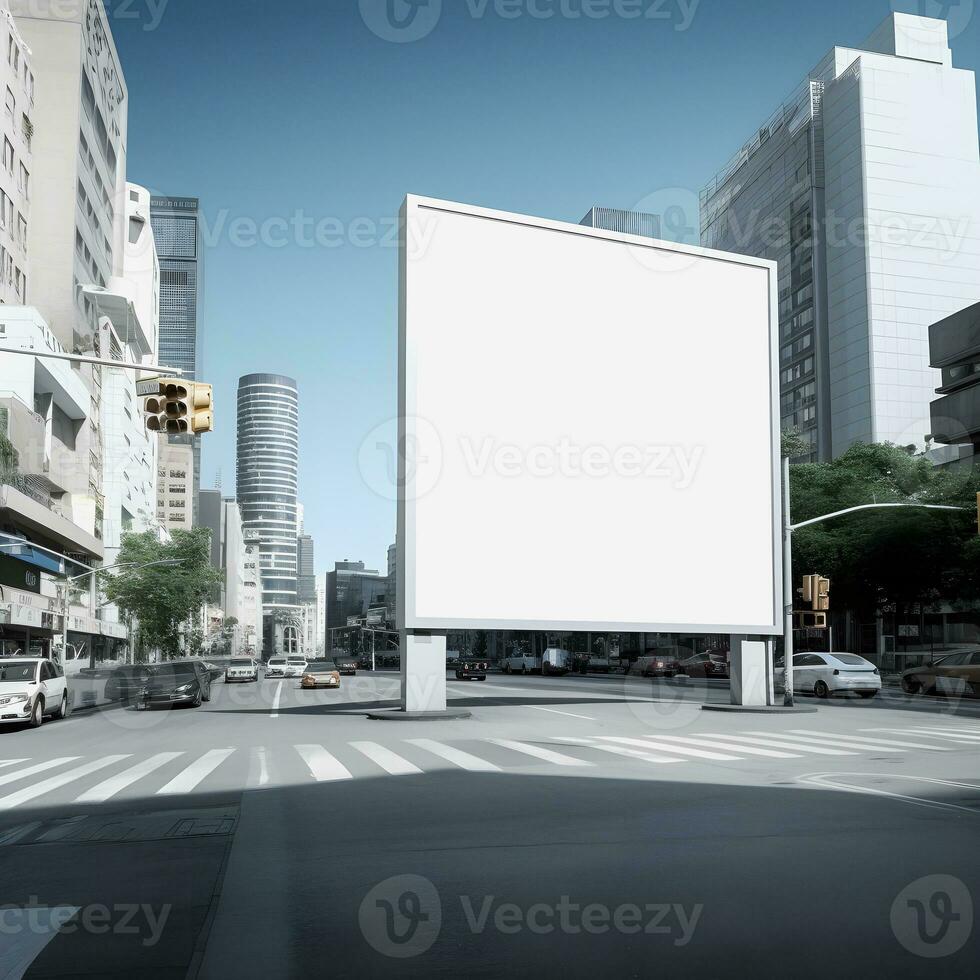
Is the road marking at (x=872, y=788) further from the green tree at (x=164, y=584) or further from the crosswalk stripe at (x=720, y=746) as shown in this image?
the green tree at (x=164, y=584)

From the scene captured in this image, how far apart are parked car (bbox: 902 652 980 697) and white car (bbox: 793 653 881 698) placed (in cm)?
142

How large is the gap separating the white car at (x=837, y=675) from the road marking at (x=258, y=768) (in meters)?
23.3

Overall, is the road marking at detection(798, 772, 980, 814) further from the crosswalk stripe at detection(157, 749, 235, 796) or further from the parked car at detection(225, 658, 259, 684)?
the parked car at detection(225, 658, 259, 684)

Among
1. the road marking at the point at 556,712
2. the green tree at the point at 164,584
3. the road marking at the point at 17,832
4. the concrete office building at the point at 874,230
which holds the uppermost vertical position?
the concrete office building at the point at 874,230

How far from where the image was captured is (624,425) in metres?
30.8

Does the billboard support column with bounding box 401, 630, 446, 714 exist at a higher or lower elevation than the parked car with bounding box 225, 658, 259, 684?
higher

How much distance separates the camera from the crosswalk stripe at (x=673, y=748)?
54.0 feet

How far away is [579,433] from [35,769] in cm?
1803

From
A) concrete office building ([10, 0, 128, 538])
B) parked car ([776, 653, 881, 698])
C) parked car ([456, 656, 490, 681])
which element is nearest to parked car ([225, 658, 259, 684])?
parked car ([456, 656, 490, 681])

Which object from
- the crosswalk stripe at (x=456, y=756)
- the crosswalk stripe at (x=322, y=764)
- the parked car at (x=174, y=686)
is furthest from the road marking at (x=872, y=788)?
the parked car at (x=174, y=686)

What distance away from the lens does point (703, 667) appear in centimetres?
6216

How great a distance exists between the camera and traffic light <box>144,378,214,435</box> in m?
13.9

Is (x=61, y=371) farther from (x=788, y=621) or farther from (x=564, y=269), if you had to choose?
(x=788, y=621)

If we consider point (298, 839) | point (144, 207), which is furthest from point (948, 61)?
point (298, 839)
